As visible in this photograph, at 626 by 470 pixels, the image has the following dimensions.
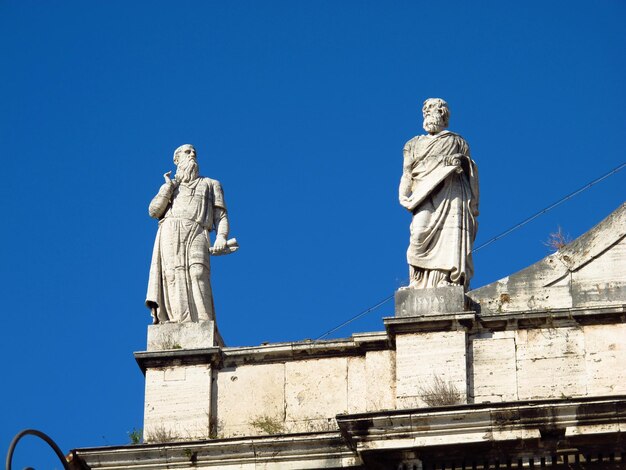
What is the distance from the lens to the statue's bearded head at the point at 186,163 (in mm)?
25891

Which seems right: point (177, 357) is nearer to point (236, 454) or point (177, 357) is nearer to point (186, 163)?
point (236, 454)

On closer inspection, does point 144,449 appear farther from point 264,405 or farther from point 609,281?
point 609,281

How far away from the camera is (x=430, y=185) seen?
24500 mm

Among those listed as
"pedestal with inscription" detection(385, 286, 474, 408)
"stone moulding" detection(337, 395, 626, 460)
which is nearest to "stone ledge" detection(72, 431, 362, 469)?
"stone moulding" detection(337, 395, 626, 460)

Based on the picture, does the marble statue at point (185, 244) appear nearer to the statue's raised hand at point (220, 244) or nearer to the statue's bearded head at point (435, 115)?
the statue's raised hand at point (220, 244)

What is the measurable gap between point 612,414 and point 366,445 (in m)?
2.56

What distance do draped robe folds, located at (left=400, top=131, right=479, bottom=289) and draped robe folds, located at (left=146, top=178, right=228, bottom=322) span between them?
242 centimetres

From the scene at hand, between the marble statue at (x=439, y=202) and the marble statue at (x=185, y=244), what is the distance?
229cm

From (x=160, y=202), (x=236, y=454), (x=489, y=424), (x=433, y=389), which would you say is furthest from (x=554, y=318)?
(x=160, y=202)

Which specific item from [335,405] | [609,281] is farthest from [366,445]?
[609,281]

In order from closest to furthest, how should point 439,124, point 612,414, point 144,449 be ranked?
point 612,414, point 144,449, point 439,124

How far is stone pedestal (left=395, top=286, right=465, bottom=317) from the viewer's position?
23797mm

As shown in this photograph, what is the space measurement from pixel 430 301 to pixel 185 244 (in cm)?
316

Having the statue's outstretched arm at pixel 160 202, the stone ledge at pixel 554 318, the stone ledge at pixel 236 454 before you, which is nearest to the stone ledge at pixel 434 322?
the stone ledge at pixel 554 318
